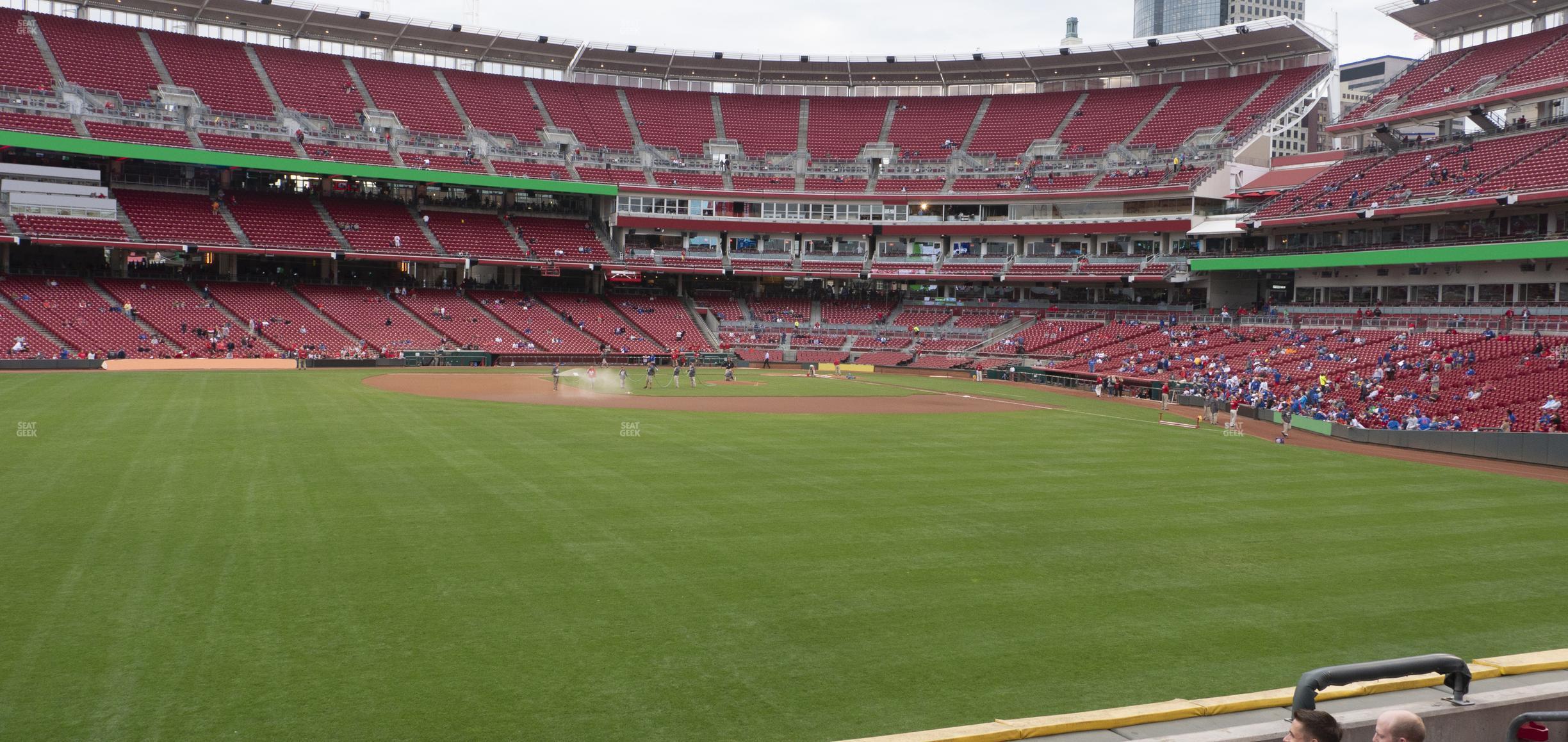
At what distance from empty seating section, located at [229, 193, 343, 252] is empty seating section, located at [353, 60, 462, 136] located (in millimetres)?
10585

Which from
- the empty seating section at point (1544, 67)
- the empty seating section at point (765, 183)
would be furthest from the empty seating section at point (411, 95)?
the empty seating section at point (1544, 67)

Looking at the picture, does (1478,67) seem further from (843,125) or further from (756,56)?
(756,56)

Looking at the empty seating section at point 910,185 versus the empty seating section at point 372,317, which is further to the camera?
the empty seating section at point 910,185

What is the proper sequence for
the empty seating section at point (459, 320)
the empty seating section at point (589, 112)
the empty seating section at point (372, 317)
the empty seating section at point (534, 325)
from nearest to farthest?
the empty seating section at point (372, 317)
the empty seating section at point (459, 320)
the empty seating section at point (534, 325)
the empty seating section at point (589, 112)

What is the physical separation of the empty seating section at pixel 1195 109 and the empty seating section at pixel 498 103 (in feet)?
159

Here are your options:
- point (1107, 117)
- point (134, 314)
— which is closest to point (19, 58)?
point (134, 314)

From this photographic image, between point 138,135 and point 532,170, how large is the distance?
997 inches

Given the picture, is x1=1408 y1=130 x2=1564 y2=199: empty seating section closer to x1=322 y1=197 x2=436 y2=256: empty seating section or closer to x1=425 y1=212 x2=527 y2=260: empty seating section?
x1=425 y1=212 x2=527 y2=260: empty seating section

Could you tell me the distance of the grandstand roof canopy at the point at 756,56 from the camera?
238ft

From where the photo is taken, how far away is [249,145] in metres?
65.7

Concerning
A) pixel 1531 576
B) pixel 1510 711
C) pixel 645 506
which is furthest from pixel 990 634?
pixel 1531 576

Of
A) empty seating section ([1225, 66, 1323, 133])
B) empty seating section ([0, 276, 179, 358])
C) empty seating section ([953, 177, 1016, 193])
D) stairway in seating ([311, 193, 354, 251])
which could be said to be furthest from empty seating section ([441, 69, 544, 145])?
empty seating section ([1225, 66, 1323, 133])

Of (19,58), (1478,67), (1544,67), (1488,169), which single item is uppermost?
(19,58)

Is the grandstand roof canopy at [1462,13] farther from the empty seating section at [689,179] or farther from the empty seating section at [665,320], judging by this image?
the empty seating section at [665,320]
